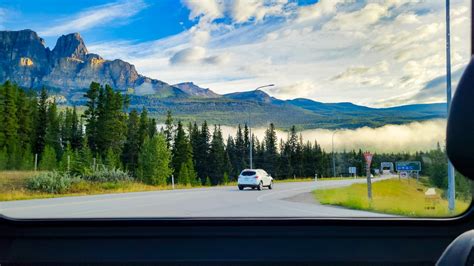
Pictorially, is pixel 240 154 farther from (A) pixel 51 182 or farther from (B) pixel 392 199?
(A) pixel 51 182

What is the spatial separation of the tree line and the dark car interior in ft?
1.48

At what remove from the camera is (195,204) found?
390 cm

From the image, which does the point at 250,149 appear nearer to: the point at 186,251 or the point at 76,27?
the point at 186,251

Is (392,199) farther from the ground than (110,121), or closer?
closer

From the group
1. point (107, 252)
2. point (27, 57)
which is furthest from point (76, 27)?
point (107, 252)

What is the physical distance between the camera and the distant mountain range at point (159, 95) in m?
4.03

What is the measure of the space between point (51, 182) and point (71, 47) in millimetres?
967

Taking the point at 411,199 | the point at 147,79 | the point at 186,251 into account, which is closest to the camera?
the point at 186,251

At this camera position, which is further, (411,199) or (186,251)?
(411,199)

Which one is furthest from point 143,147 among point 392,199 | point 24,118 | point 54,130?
point 392,199

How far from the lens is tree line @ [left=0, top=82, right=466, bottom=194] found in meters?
3.95

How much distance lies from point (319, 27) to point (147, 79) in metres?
1.29

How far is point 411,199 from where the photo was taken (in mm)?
3773

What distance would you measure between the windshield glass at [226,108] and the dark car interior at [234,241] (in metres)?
A: 0.15
